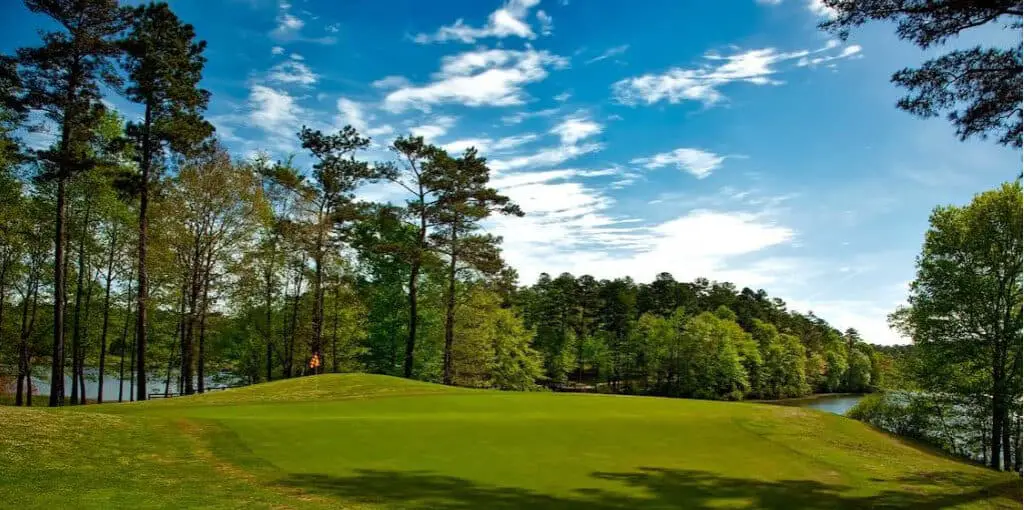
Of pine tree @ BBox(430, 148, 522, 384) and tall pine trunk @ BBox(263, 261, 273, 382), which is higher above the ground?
pine tree @ BBox(430, 148, 522, 384)

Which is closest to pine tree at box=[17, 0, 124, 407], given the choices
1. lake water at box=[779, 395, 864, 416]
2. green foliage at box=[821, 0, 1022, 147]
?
green foliage at box=[821, 0, 1022, 147]

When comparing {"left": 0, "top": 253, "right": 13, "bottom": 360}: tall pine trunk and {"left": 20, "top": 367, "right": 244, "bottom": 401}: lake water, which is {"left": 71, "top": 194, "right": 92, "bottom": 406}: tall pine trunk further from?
{"left": 0, "top": 253, "right": 13, "bottom": 360}: tall pine trunk

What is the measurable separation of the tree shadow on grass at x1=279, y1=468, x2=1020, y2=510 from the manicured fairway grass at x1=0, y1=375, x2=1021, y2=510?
0.04m

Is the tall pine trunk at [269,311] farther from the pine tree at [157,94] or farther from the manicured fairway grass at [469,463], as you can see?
the manicured fairway grass at [469,463]

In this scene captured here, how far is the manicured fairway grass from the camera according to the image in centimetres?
957

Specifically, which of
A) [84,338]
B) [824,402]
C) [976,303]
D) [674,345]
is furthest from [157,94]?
[824,402]

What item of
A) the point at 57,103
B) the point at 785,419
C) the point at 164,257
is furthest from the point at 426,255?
the point at 785,419

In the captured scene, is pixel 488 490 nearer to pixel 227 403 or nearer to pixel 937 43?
pixel 937 43

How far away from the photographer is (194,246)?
113 ft

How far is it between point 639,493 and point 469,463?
3.84m

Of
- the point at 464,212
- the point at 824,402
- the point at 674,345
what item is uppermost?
the point at 464,212

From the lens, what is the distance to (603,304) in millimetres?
91750

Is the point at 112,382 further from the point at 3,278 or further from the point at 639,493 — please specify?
the point at 639,493

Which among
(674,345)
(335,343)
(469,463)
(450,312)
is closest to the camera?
(469,463)
